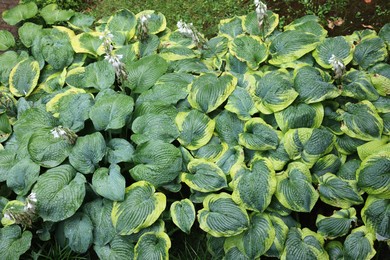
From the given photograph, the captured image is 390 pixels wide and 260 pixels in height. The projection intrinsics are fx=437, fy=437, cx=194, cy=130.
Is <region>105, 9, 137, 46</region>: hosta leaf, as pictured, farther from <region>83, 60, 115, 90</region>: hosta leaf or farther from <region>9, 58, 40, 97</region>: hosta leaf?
<region>9, 58, 40, 97</region>: hosta leaf

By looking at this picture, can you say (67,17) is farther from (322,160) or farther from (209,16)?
(322,160)

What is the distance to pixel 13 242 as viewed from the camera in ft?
9.57

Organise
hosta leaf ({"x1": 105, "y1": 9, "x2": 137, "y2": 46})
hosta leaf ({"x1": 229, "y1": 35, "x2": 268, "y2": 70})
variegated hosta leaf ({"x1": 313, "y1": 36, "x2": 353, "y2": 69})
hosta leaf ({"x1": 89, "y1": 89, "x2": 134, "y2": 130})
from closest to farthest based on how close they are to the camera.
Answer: hosta leaf ({"x1": 89, "y1": 89, "x2": 134, "y2": 130}) → variegated hosta leaf ({"x1": 313, "y1": 36, "x2": 353, "y2": 69}) → hosta leaf ({"x1": 229, "y1": 35, "x2": 268, "y2": 70}) → hosta leaf ({"x1": 105, "y1": 9, "x2": 137, "y2": 46})

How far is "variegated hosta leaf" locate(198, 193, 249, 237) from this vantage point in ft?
9.04

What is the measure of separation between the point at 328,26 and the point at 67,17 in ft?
8.66

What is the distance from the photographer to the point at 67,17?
4453 mm

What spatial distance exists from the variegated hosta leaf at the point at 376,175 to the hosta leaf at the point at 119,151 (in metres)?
1.56

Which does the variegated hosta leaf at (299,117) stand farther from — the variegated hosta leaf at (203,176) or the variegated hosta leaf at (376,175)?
the variegated hosta leaf at (203,176)

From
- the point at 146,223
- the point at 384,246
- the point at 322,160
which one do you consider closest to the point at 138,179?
the point at 146,223

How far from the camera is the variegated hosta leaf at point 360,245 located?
2.72m

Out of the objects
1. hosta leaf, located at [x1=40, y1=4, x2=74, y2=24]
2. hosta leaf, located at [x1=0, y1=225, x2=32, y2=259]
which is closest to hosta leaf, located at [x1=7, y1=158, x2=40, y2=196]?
hosta leaf, located at [x1=0, y1=225, x2=32, y2=259]

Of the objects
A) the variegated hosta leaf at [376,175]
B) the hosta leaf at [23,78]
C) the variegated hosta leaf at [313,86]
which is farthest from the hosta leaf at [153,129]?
the variegated hosta leaf at [376,175]

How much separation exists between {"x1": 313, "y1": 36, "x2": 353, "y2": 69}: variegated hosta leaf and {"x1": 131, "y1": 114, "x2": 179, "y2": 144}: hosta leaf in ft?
4.19

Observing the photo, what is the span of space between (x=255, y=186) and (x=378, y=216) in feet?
2.60
